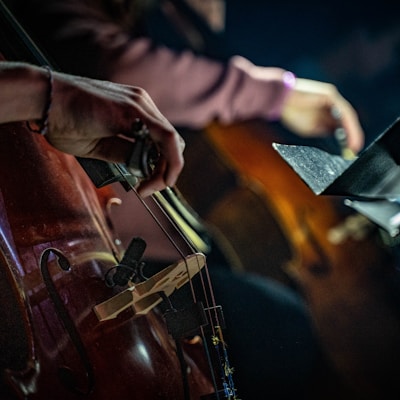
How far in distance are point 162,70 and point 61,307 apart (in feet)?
3.09

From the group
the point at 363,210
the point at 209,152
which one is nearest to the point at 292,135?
the point at 209,152

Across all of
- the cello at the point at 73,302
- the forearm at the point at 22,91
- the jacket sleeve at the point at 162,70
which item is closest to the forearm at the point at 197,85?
the jacket sleeve at the point at 162,70

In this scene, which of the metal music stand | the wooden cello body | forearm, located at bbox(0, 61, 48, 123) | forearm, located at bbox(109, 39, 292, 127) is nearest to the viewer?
forearm, located at bbox(0, 61, 48, 123)

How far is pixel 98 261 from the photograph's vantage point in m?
0.69

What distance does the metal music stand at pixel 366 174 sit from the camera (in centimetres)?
66

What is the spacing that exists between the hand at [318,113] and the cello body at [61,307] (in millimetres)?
899

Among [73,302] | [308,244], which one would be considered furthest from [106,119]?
[308,244]

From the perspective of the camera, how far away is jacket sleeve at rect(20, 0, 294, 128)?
135 centimetres

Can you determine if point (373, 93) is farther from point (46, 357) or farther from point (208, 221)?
point (46, 357)

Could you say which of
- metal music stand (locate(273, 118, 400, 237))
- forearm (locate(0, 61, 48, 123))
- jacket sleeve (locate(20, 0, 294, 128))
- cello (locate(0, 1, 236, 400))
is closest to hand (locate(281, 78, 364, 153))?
jacket sleeve (locate(20, 0, 294, 128))

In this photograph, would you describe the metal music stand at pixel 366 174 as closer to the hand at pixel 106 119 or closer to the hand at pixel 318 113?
the hand at pixel 106 119

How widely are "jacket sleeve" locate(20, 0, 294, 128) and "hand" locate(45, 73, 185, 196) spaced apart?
753 millimetres

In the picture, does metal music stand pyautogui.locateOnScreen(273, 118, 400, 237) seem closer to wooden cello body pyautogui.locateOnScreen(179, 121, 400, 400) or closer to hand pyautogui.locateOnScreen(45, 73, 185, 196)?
hand pyautogui.locateOnScreen(45, 73, 185, 196)

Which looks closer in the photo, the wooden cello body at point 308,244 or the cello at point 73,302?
the cello at point 73,302
